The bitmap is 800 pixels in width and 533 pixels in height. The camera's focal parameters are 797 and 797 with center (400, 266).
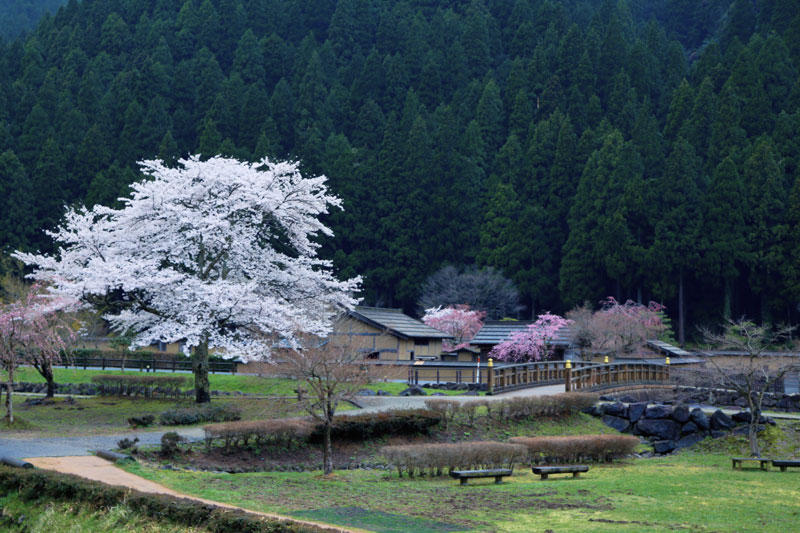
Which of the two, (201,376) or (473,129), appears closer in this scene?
(201,376)

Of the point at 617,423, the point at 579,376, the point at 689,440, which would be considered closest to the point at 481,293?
the point at 579,376

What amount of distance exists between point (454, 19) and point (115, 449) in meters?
84.1

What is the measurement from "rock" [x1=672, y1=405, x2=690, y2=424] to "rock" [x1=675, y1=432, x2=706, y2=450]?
21.1 inches

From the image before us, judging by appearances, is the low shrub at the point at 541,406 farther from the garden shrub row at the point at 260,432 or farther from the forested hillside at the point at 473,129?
the forested hillside at the point at 473,129

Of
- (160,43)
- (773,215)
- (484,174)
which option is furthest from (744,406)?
(160,43)

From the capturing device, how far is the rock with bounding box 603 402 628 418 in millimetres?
25875

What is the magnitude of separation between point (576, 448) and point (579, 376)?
32.0 ft

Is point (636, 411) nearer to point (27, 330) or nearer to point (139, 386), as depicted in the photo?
point (139, 386)

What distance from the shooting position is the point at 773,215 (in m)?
50.9

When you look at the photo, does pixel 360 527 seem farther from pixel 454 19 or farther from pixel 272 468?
pixel 454 19

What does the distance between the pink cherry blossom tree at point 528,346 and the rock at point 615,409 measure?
14.8 m

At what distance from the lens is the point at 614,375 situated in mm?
Answer: 31250

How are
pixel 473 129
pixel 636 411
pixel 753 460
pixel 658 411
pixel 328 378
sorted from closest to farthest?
pixel 328 378 → pixel 753 460 → pixel 658 411 → pixel 636 411 → pixel 473 129

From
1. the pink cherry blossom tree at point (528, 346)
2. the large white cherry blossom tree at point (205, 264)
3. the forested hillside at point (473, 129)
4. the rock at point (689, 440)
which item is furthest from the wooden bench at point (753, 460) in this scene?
the forested hillside at point (473, 129)
